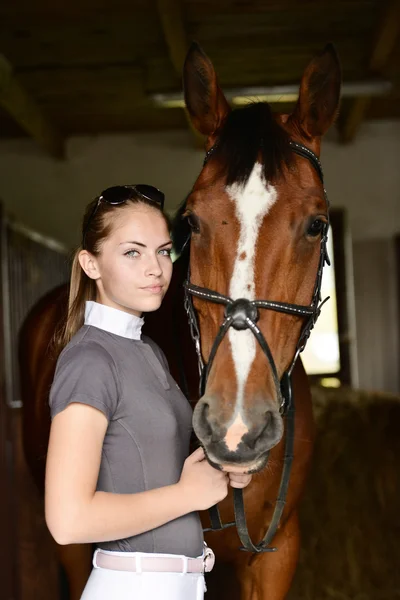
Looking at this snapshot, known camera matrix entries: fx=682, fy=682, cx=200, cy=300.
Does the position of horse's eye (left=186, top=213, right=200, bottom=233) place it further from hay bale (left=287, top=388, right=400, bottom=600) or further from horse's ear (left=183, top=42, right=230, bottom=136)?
hay bale (left=287, top=388, right=400, bottom=600)

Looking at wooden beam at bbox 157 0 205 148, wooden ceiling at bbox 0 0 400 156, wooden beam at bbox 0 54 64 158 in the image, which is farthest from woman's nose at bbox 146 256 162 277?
wooden beam at bbox 0 54 64 158

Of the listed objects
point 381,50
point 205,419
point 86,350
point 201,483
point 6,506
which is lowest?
point 6,506

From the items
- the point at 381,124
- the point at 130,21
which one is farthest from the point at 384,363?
the point at 130,21

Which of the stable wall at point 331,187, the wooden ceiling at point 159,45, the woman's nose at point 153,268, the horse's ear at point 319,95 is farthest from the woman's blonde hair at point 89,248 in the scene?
the stable wall at point 331,187

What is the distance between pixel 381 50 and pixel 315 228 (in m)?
3.60

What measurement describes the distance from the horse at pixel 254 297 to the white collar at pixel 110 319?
175mm

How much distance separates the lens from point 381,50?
4.60 meters

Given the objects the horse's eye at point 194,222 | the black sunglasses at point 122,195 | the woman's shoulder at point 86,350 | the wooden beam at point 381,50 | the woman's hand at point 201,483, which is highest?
the wooden beam at point 381,50

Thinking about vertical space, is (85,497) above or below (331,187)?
below

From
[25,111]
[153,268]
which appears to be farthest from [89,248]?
[25,111]

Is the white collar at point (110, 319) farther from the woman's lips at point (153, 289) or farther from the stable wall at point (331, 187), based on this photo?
the stable wall at point (331, 187)

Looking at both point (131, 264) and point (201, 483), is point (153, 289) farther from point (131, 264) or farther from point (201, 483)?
point (201, 483)

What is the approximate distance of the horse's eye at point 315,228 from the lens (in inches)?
58.0

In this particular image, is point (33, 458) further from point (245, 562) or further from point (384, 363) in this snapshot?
point (384, 363)
